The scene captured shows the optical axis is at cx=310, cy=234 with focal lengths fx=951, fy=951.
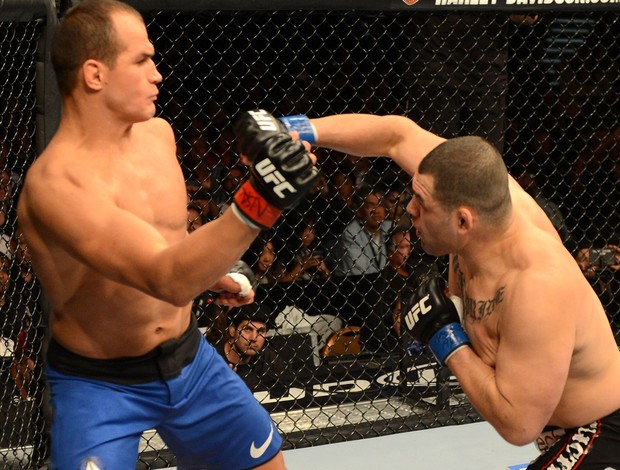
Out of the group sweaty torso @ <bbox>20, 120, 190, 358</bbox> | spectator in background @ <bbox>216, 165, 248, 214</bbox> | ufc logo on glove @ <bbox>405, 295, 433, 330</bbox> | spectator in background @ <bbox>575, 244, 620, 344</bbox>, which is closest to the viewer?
sweaty torso @ <bbox>20, 120, 190, 358</bbox>

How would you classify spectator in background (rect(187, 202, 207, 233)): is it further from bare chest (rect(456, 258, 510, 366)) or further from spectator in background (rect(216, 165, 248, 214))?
bare chest (rect(456, 258, 510, 366))

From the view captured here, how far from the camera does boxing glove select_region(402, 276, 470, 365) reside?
76.0 inches

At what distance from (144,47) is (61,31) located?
0.53 feet

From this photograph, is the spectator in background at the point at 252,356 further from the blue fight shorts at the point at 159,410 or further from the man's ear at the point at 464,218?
the man's ear at the point at 464,218

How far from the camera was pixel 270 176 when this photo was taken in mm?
1497

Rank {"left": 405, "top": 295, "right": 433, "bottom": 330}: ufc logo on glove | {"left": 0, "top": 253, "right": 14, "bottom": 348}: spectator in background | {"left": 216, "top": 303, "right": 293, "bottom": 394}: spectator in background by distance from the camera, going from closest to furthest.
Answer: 1. {"left": 405, "top": 295, "right": 433, "bottom": 330}: ufc logo on glove
2. {"left": 0, "top": 253, "right": 14, "bottom": 348}: spectator in background
3. {"left": 216, "top": 303, "right": 293, "bottom": 394}: spectator in background

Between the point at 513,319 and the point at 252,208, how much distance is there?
591 millimetres

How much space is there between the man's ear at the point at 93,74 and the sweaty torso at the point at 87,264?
116 millimetres

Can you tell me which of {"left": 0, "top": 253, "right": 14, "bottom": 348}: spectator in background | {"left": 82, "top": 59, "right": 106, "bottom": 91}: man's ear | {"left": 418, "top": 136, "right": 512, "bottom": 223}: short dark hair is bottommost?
{"left": 0, "top": 253, "right": 14, "bottom": 348}: spectator in background

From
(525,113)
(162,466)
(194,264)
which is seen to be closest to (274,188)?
(194,264)

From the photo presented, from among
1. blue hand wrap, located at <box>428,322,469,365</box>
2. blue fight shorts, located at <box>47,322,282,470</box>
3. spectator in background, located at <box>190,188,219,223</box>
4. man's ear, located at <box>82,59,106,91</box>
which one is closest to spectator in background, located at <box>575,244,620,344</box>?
spectator in background, located at <box>190,188,219,223</box>

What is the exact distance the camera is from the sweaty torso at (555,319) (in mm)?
1799

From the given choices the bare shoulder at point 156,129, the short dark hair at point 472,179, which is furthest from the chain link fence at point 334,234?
the short dark hair at point 472,179

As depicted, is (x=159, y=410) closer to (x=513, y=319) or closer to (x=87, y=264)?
(x=87, y=264)
